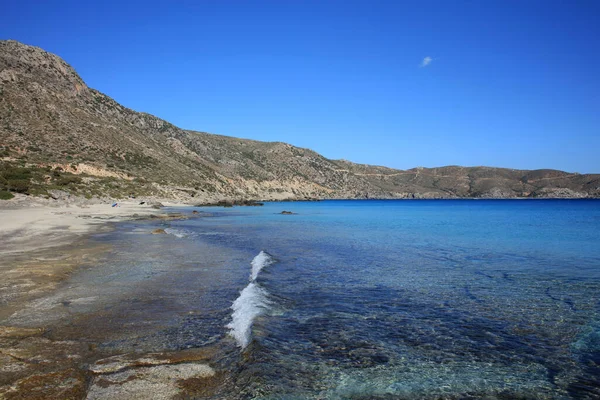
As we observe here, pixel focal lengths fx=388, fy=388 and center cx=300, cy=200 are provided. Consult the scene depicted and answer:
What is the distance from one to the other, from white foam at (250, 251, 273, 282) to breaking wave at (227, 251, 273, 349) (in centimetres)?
16

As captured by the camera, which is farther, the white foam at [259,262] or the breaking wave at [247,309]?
the white foam at [259,262]

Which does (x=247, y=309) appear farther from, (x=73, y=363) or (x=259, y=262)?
(x=259, y=262)

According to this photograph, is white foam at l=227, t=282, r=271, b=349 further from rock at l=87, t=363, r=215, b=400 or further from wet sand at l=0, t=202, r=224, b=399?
rock at l=87, t=363, r=215, b=400

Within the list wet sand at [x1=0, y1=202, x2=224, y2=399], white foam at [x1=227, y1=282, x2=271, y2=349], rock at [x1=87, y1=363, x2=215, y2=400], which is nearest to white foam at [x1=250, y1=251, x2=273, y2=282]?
white foam at [x1=227, y1=282, x2=271, y2=349]

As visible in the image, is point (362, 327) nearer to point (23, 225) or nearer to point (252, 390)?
point (252, 390)

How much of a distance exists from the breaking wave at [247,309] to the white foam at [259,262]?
16 centimetres

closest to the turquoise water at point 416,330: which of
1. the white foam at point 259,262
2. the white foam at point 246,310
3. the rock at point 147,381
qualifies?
the white foam at point 246,310

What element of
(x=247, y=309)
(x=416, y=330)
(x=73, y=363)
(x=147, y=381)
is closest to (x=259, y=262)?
(x=247, y=309)

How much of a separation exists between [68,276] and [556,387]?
1205 cm

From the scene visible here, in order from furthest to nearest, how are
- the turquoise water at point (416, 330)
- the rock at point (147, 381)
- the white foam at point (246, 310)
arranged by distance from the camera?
the white foam at point (246, 310), the turquoise water at point (416, 330), the rock at point (147, 381)

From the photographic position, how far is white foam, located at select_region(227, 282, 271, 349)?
7152 mm

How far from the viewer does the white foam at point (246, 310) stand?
23.5ft

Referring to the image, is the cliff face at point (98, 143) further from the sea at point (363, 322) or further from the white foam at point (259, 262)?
the sea at point (363, 322)

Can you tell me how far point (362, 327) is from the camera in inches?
313
